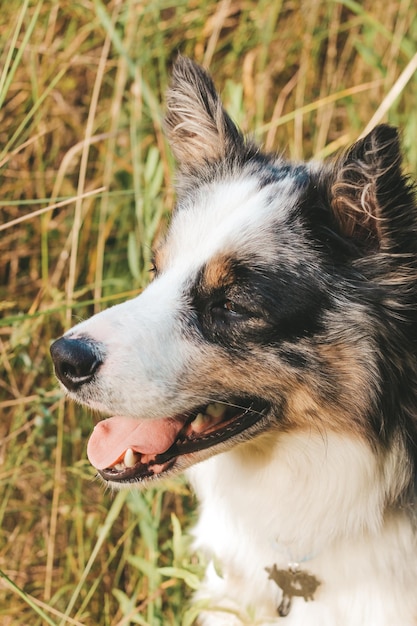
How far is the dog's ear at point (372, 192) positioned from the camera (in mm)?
1773

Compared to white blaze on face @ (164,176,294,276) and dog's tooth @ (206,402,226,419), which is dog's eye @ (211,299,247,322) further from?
dog's tooth @ (206,402,226,419)

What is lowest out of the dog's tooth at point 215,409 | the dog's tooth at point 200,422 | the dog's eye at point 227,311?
the dog's tooth at point 200,422

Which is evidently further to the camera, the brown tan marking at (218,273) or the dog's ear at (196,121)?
the dog's ear at (196,121)

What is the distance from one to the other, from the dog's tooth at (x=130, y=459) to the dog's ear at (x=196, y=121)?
1.02 meters

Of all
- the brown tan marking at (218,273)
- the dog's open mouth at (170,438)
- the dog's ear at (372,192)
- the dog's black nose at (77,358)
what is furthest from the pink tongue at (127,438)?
the dog's ear at (372,192)

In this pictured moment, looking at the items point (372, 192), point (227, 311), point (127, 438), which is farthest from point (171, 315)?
point (372, 192)

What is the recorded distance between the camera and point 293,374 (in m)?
2.00

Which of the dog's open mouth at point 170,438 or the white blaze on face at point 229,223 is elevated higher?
the white blaze on face at point 229,223

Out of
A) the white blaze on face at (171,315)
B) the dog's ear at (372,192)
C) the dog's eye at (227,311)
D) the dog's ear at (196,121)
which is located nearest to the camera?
the dog's ear at (372,192)

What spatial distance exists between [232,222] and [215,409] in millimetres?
517

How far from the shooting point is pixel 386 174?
5.88 ft

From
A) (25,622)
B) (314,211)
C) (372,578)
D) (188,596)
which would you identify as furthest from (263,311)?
(25,622)

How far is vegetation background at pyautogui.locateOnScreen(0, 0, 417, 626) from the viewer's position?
9.59 feet

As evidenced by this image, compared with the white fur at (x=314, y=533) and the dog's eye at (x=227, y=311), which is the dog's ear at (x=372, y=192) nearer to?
the dog's eye at (x=227, y=311)
